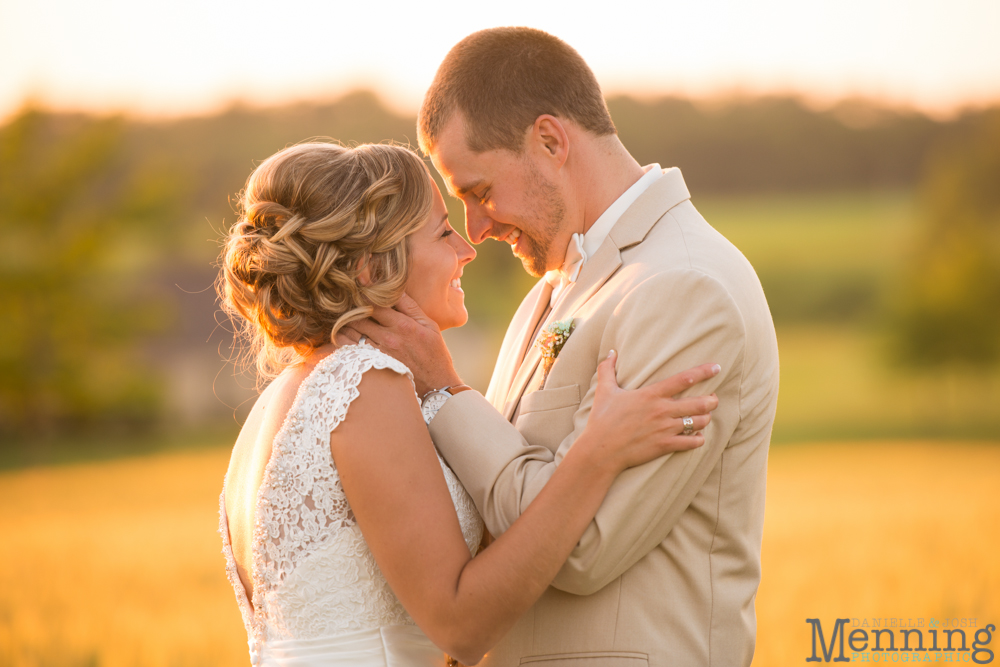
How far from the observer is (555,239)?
364 cm

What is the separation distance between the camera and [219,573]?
11.9 meters

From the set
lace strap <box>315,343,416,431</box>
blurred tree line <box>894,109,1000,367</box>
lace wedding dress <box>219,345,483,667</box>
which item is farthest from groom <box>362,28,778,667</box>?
blurred tree line <box>894,109,1000,367</box>

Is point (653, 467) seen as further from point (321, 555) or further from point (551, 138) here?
point (551, 138)

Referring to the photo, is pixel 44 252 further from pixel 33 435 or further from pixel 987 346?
pixel 987 346

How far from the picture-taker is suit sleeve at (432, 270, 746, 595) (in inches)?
106

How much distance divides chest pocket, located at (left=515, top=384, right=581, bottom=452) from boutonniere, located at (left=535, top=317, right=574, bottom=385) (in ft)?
0.29

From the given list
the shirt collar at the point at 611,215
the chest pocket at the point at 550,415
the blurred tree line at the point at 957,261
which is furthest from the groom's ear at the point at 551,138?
the blurred tree line at the point at 957,261

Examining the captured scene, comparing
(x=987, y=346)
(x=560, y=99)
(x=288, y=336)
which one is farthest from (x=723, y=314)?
(x=987, y=346)

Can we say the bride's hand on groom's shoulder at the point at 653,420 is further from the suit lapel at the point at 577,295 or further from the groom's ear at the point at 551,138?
the groom's ear at the point at 551,138

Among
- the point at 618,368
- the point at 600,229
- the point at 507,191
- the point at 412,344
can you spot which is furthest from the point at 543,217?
the point at 618,368

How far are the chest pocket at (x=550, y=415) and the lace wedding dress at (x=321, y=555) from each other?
34 centimetres

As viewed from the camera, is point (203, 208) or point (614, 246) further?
point (203, 208)

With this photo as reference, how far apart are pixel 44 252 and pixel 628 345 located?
4728 cm

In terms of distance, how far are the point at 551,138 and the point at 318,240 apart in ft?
3.74
